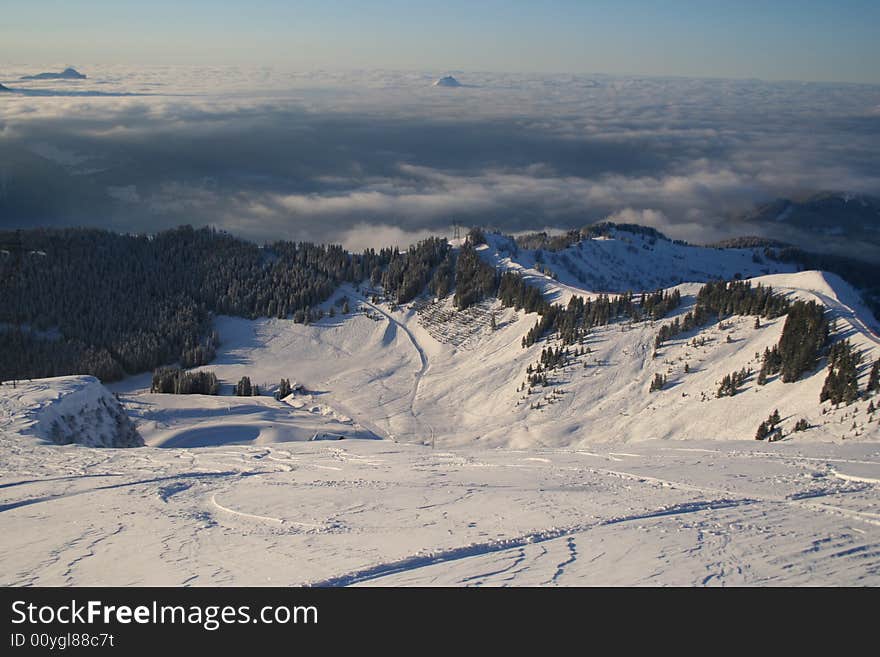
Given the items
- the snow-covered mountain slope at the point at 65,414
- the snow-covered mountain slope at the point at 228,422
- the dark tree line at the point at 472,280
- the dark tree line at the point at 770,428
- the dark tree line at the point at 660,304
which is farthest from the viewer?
the dark tree line at the point at 472,280

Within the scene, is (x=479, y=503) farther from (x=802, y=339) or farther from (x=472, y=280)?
(x=472, y=280)

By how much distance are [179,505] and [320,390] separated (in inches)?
2471

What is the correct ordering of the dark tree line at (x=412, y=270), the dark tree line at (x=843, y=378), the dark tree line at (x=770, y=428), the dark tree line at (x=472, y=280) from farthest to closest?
the dark tree line at (x=412, y=270)
the dark tree line at (x=472, y=280)
the dark tree line at (x=770, y=428)
the dark tree line at (x=843, y=378)

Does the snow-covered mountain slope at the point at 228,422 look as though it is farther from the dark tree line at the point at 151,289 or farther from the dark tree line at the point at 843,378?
the dark tree line at the point at 843,378

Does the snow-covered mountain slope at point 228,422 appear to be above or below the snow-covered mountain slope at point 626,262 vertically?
below

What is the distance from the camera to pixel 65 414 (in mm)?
40500

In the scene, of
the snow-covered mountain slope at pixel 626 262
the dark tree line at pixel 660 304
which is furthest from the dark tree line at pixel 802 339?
the snow-covered mountain slope at pixel 626 262

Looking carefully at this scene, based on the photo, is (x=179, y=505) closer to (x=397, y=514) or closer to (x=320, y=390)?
(x=397, y=514)

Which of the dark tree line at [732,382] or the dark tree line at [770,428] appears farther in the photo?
the dark tree line at [732,382]

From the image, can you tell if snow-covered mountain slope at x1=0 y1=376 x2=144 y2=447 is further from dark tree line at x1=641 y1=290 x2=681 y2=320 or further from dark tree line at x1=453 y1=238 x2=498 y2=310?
→ dark tree line at x1=453 y1=238 x2=498 y2=310

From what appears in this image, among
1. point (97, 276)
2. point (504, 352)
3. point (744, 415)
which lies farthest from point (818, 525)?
point (97, 276)

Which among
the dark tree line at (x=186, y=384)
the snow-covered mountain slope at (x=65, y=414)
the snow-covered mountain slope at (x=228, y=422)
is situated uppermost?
the snow-covered mountain slope at (x=65, y=414)

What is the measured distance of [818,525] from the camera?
1598 cm

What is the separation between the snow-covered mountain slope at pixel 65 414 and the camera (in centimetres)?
3700
